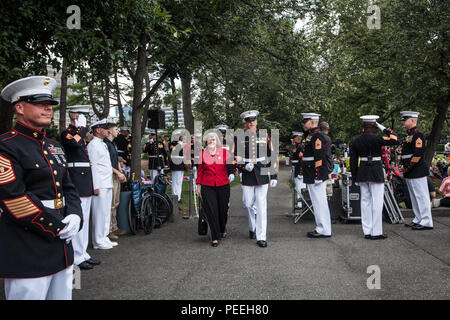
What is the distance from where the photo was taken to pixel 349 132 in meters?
24.3

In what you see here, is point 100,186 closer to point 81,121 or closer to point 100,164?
point 100,164

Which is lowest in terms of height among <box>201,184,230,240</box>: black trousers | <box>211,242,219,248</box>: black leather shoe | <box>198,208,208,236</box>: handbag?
<box>211,242,219,248</box>: black leather shoe

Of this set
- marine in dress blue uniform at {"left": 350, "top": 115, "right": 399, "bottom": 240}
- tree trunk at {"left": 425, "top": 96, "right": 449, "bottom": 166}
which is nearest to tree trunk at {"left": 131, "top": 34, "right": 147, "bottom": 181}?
marine in dress blue uniform at {"left": 350, "top": 115, "right": 399, "bottom": 240}

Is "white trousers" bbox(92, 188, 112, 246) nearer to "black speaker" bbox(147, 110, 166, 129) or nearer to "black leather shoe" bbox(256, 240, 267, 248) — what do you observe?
"black leather shoe" bbox(256, 240, 267, 248)

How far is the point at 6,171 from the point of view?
245 centimetres

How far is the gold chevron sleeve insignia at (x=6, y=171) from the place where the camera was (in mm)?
2439

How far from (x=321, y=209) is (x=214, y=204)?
2.07 meters

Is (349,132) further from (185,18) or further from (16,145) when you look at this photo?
(16,145)

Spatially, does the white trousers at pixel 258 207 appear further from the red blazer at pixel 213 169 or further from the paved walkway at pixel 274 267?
the red blazer at pixel 213 169

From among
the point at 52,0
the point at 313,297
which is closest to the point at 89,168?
the point at 52,0

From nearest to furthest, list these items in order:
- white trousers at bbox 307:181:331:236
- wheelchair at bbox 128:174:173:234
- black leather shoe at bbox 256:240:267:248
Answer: black leather shoe at bbox 256:240:267:248, white trousers at bbox 307:181:331:236, wheelchair at bbox 128:174:173:234

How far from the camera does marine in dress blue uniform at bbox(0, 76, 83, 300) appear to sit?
2.48 metres

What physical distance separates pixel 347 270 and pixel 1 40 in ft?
18.4

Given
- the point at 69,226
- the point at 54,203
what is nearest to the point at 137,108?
the point at 54,203
